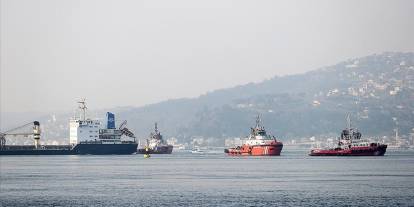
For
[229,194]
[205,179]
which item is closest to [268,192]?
[229,194]

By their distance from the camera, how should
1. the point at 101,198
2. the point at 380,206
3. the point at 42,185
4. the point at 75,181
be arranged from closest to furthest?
1. the point at 380,206
2. the point at 101,198
3. the point at 42,185
4. the point at 75,181

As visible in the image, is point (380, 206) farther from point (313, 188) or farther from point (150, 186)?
point (150, 186)

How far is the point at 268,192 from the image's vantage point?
298 ft

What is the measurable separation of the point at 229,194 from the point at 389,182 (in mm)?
24494

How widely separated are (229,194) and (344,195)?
11135mm

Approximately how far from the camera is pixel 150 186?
100688 millimetres

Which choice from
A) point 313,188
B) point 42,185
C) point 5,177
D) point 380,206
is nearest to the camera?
point 380,206

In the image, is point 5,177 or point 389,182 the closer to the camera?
point 389,182

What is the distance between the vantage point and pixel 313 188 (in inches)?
3772

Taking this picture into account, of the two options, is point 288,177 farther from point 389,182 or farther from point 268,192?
point 268,192

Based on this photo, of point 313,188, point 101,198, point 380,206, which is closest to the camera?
point 380,206

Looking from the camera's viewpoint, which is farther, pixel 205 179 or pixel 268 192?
pixel 205 179

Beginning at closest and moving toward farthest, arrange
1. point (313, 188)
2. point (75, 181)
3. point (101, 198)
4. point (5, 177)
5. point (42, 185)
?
point (101, 198) → point (313, 188) → point (42, 185) → point (75, 181) → point (5, 177)

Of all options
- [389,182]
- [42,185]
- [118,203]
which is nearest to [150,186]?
[42,185]
